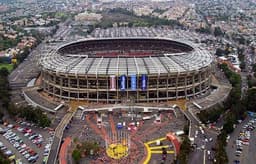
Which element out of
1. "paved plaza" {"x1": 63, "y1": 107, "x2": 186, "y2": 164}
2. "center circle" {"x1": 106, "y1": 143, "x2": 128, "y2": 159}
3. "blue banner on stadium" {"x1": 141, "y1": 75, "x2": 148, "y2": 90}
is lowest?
"paved plaza" {"x1": 63, "y1": 107, "x2": 186, "y2": 164}

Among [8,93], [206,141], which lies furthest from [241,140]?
[8,93]

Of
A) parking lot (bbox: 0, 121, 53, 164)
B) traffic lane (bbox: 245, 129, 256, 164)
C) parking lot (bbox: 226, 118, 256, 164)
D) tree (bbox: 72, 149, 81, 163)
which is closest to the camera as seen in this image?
tree (bbox: 72, 149, 81, 163)

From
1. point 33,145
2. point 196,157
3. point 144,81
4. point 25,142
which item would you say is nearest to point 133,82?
point 144,81

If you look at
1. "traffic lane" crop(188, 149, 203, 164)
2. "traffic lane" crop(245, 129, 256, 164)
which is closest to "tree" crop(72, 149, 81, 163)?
"traffic lane" crop(188, 149, 203, 164)

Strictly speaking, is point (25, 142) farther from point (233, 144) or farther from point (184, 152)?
point (233, 144)

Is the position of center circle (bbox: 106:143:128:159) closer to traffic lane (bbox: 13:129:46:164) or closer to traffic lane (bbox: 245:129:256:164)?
traffic lane (bbox: 13:129:46:164)
